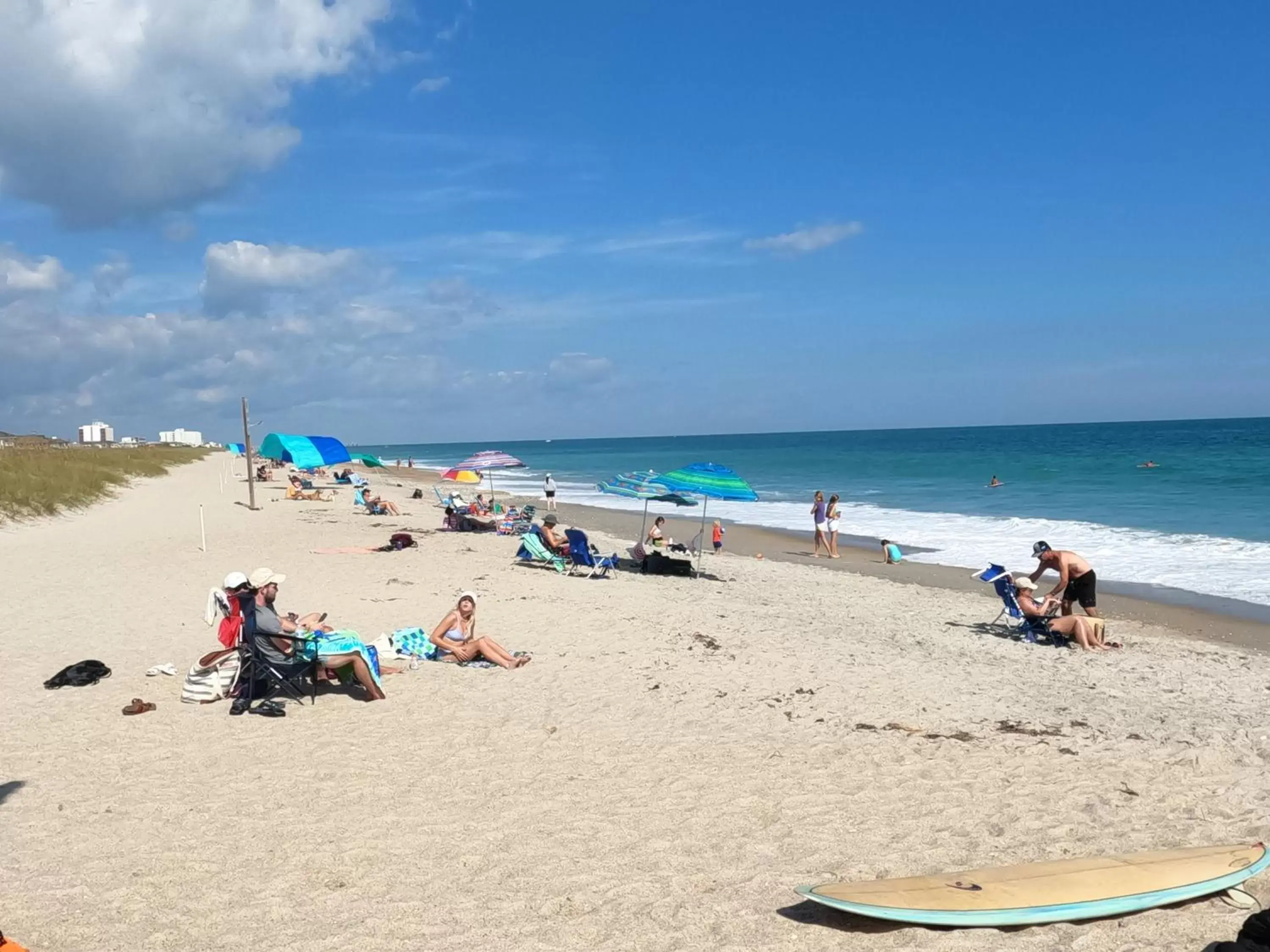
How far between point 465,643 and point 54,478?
2101 cm

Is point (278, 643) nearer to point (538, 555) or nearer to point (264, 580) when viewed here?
point (264, 580)

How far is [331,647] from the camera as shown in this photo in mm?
7238

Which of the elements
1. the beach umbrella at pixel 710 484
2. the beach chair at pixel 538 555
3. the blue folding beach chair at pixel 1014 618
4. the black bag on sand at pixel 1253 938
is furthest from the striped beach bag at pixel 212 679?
the blue folding beach chair at pixel 1014 618

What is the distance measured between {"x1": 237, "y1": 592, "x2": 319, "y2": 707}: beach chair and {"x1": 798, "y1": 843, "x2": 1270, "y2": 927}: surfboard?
14.7ft

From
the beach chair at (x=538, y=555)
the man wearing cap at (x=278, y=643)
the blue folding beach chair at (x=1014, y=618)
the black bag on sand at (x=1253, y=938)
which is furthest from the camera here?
the beach chair at (x=538, y=555)

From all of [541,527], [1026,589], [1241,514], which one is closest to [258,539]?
[541,527]

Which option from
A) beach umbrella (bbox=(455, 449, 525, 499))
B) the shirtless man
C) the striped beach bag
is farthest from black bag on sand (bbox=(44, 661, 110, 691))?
beach umbrella (bbox=(455, 449, 525, 499))

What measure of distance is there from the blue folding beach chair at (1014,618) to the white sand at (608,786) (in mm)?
359

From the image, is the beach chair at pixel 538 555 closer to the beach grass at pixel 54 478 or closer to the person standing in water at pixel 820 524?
the person standing in water at pixel 820 524

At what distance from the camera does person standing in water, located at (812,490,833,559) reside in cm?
1867

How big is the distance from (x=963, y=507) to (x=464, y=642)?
23962mm

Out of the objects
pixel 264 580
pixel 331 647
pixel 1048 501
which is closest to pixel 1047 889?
pixel 331 647

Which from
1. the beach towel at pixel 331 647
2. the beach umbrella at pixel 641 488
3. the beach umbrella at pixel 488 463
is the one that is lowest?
the beach towel at pixel 331 647

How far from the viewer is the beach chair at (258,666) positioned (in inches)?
275
